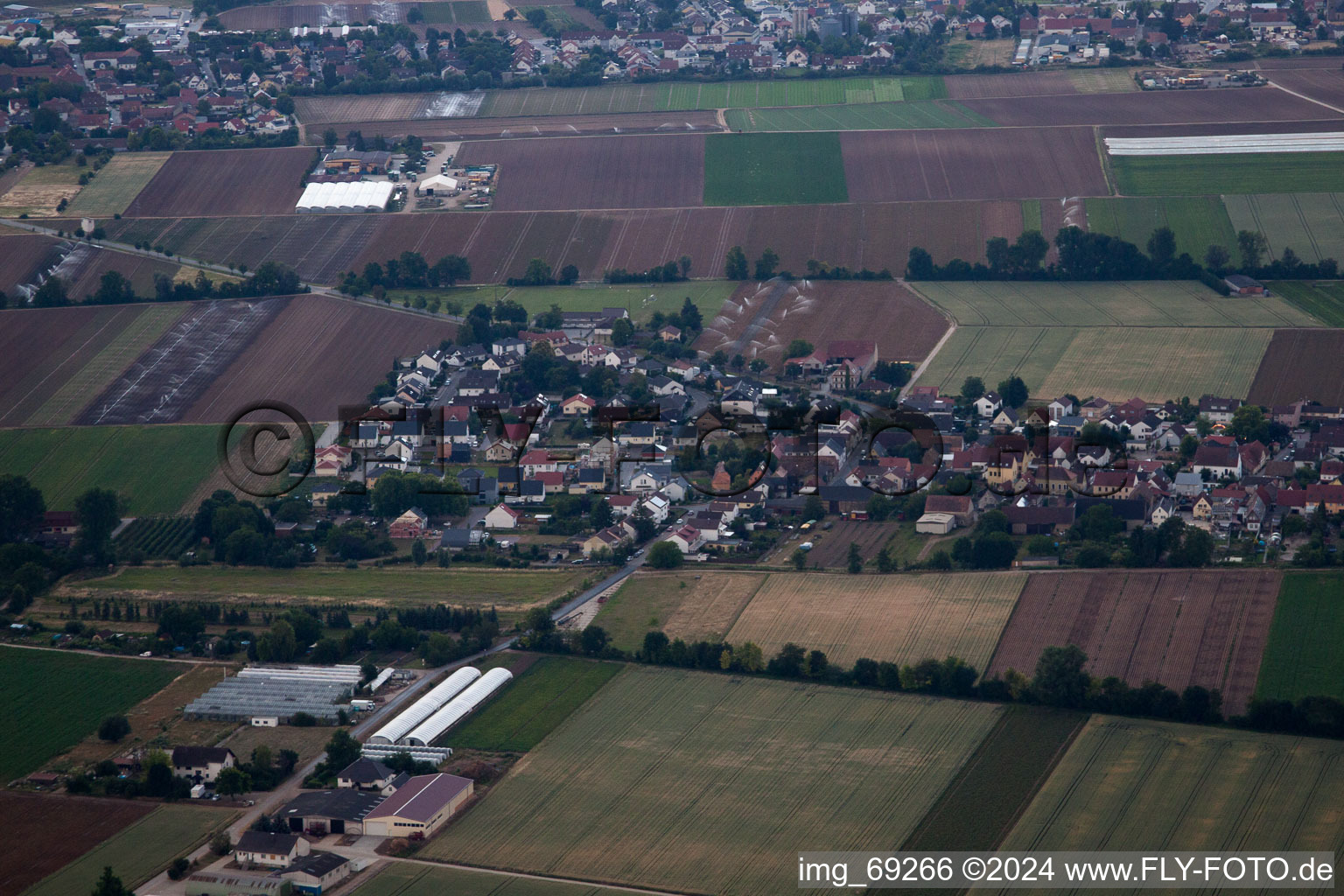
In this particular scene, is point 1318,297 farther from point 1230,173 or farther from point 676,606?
point 676,606

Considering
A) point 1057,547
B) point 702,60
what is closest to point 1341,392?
point 1057,547

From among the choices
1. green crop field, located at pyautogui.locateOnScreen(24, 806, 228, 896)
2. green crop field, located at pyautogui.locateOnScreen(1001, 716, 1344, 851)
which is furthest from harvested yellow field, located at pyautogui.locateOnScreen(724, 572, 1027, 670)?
green crop field, located at pyautogui.locateOnScreen(24, 806, 228, 896)

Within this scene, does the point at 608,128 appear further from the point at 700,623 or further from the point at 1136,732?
the point at 1136,732

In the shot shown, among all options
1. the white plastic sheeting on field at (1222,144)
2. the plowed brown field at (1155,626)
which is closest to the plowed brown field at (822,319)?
the white plastic sheeting on field at (1222,144)

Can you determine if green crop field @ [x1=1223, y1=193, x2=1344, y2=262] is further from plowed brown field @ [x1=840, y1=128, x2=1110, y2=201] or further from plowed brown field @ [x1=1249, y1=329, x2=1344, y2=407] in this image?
plowed brown field @ [x1=1249, y1=329, x2=1344, y2=407]

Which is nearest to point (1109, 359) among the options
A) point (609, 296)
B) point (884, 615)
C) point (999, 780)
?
point (609, 296)

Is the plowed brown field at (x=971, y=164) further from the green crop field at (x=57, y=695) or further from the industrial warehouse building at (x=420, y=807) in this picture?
the industrial warehouse building at (x=420, y=807)
